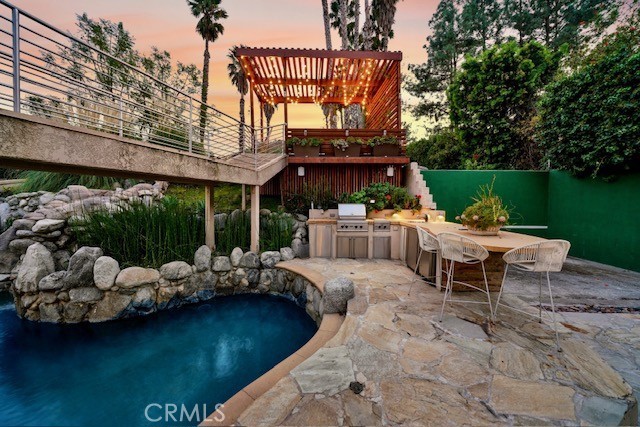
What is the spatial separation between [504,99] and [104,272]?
11618 millimetres

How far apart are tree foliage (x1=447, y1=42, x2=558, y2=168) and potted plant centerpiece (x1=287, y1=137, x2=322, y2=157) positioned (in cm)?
589

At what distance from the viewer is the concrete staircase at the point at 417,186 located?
6.03 meters

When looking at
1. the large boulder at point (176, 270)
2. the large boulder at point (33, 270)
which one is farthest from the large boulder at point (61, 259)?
the large boulder at point (176, 270)

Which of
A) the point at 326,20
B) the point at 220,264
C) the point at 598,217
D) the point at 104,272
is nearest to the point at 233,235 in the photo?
the point at 220,264

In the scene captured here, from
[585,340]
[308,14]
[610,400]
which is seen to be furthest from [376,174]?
[308,14]

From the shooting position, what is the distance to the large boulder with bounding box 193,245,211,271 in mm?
4863

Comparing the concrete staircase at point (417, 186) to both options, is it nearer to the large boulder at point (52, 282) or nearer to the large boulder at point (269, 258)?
the large boulder at point (269, 258)

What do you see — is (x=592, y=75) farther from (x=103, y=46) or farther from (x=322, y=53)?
(x=103, y=46)

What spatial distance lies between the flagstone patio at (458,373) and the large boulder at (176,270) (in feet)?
10.9

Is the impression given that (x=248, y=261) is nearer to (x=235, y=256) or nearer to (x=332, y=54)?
(x=235, y=256)

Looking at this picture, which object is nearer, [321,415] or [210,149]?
[321,415]

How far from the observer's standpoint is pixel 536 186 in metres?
6.99

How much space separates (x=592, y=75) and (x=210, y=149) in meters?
7.94

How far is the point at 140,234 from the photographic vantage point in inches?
187
